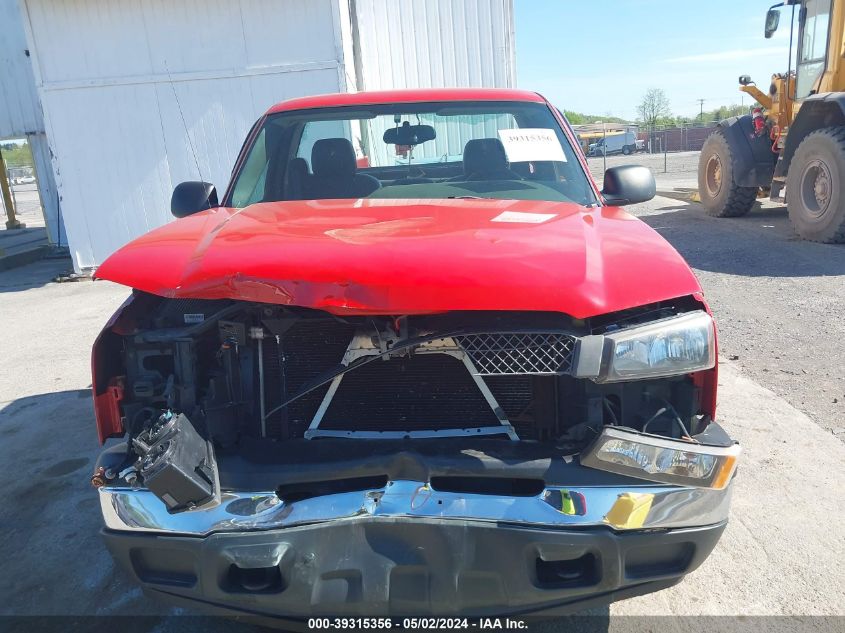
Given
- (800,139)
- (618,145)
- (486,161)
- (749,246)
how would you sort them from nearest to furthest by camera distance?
(486,161) < (749,246) < (800,139) < (618,145)

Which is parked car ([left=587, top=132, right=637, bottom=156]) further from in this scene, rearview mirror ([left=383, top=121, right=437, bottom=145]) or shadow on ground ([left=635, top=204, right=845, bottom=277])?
rearview mirror ([left=383, top=121, right=437, bottom=145])

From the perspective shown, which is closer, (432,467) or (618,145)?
(432,467)

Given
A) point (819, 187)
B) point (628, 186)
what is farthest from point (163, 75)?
point (819, 187)

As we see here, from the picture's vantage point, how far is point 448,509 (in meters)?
1.77

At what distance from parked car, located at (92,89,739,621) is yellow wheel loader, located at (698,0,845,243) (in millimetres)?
7569

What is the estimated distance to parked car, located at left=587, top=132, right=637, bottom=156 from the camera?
43156 millimetres

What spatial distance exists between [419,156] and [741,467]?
7.78 feet

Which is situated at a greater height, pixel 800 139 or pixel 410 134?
pixel 410 134

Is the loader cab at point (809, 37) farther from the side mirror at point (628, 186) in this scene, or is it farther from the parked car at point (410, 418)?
the parked car at point (410, 418)

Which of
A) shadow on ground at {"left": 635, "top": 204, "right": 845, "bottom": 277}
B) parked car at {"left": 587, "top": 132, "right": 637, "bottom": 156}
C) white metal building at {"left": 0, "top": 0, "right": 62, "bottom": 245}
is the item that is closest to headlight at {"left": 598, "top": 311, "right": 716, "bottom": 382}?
shadow on ground at {"left": 635, "top": 204, "right": 845, "bottom": 277}

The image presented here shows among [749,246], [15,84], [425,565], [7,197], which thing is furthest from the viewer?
[7,197]

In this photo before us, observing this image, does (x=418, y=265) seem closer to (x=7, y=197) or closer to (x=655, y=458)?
(x=655, y=458)

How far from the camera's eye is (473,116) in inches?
141

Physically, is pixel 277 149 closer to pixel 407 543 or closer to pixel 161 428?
pixel 161 428
